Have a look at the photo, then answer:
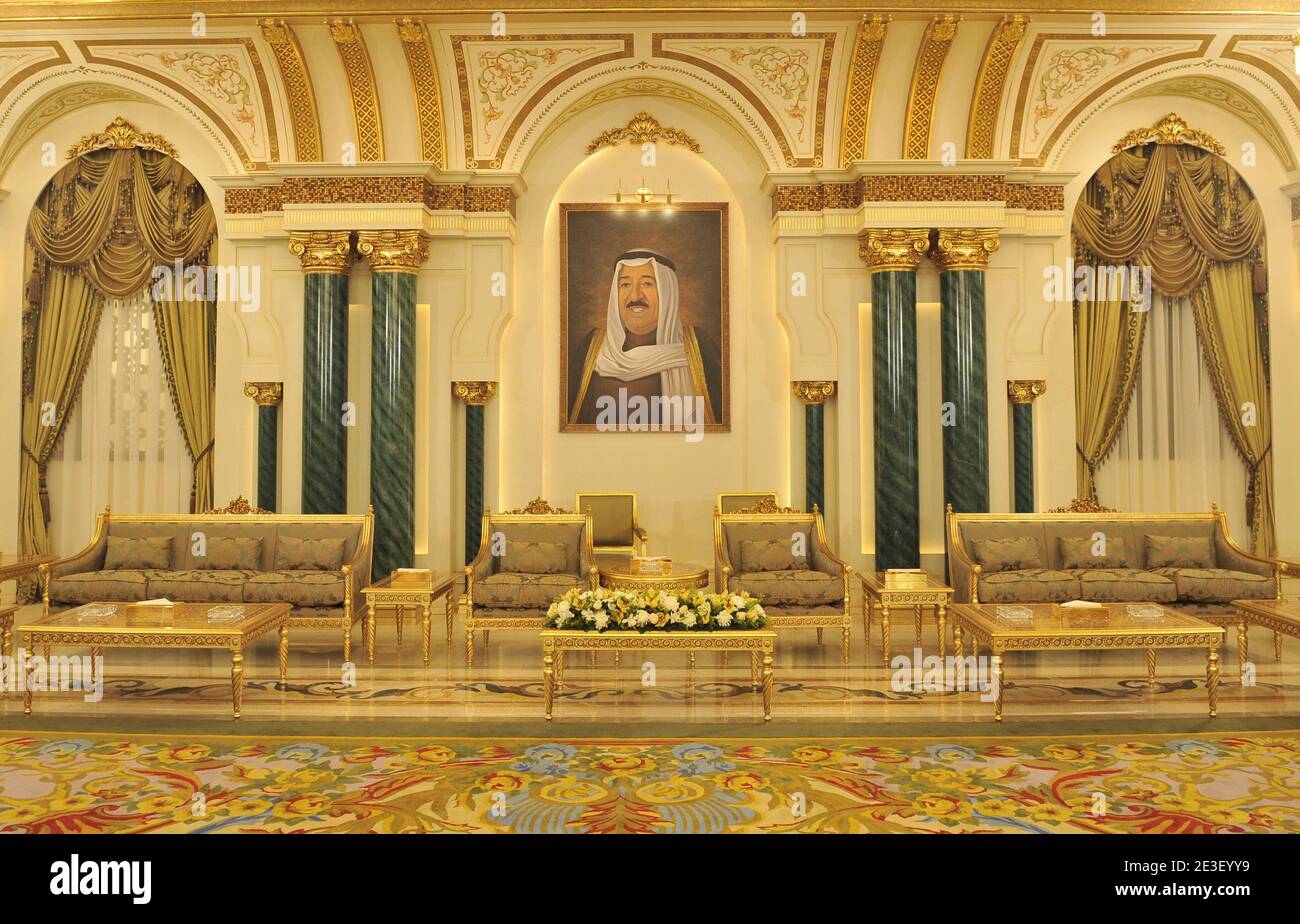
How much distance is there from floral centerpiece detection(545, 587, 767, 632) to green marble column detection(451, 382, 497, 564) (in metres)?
4.10

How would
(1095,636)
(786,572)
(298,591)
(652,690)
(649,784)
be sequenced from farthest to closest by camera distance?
1. (786,572)
2. (298,591)
3. (652,690)
4. (1095,636)
5. (649,784)

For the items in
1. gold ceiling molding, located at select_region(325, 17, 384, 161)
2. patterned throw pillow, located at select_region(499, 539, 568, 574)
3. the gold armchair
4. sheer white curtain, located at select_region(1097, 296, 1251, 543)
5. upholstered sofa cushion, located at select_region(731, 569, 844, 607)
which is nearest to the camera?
A: upholstered sofa cushion, located at select_region(731, 569, 844, 607)

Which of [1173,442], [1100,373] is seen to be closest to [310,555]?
[1100,373]

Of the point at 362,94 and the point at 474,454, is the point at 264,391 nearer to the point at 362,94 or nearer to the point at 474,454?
the point at 474,454

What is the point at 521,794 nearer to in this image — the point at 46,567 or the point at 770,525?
the point at 770,525

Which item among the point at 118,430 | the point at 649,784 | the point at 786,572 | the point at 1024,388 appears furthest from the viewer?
the point at 118,430

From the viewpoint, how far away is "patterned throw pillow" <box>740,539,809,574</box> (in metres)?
7.30

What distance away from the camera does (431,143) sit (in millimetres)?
8961

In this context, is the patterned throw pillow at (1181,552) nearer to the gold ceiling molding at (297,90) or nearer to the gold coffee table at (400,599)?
the gold coffee table at (400,599)

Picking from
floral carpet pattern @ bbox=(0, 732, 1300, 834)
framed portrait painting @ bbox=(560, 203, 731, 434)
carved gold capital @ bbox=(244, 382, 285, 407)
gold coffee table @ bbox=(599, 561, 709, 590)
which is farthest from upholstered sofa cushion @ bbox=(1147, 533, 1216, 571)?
carved gold capital @ bbox=(244, 382, 285, 407)

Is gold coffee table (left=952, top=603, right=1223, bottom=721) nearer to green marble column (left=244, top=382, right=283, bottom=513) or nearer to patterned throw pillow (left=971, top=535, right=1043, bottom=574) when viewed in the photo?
patterned throw pillow (left=971, top=535, right=1043, bottom=574)

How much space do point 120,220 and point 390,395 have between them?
3.67m

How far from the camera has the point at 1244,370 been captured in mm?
9484

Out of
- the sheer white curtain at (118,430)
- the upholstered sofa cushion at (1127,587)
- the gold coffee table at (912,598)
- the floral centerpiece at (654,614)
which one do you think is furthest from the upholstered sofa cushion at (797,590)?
the sheer white curtain at (118,430)
